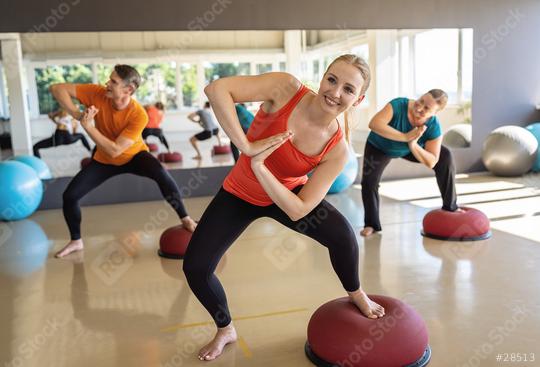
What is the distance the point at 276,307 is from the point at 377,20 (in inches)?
181

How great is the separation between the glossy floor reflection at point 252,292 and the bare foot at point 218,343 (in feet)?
0.12

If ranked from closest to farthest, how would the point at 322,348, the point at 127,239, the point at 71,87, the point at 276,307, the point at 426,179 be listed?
the point at 322,348
the point at 276,307
the point at 71,87
the point at 127,239
the point at 426,179

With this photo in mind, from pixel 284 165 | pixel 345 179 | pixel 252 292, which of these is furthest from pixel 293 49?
pixel 284 165

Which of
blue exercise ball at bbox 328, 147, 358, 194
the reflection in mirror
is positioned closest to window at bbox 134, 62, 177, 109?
the reflection in mirror

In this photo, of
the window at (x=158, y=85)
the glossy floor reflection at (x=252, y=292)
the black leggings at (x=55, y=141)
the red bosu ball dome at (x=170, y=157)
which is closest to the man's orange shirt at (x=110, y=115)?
the glossy floor reflection at (x=252, y=292)

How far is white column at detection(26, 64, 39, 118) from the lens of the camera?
6.89 m

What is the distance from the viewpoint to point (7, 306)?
285cm

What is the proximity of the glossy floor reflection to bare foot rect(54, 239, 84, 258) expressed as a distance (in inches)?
4.1

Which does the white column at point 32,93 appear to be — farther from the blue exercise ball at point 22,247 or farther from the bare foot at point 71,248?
the bare foot at point 71,248

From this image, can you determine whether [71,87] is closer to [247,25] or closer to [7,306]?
[7,306]

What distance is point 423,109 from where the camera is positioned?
3.50 meters

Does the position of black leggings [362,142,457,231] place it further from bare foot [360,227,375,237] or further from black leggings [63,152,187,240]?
black leggings [63,152,187,240]

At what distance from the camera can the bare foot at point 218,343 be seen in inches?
85.1

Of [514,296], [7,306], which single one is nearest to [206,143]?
[7,306]
